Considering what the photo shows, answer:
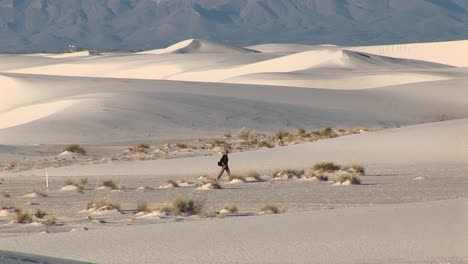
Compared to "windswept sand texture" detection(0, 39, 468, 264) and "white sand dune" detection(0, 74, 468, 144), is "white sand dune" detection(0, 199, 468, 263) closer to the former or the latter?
"windswept sand texture" detection(0, 39, 468, 264)

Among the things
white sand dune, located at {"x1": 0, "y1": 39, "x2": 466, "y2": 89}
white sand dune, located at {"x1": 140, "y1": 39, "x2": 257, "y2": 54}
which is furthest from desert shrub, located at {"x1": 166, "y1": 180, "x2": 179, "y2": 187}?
white sand dune, located at {"x1": 140, "y1": 39, "x2": 257, "y2": 54}

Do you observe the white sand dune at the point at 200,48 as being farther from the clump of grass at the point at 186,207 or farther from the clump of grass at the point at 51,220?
the clump of grass at the point at 51,220

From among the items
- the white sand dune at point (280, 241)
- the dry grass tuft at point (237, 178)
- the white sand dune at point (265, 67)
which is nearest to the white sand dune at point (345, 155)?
the dry grass tuft at point (237, 178)

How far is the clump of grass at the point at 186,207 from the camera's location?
16750 mm

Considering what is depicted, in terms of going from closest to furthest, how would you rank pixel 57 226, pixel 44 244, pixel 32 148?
pixel 44 244, pixel 57 226, pixel 32 148

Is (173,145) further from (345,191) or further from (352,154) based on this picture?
(345,191)

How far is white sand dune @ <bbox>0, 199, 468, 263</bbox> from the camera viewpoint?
12023 millimetres

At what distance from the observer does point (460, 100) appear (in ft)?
207

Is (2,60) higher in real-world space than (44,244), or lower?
higher

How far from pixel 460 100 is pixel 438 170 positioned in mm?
37481

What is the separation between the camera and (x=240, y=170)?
27875 millimetres

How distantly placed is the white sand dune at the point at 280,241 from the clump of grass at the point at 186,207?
6.13 feet

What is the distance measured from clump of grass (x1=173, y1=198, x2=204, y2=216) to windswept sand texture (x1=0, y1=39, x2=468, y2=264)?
0.87 ft

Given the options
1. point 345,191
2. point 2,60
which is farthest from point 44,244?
point 2,60
